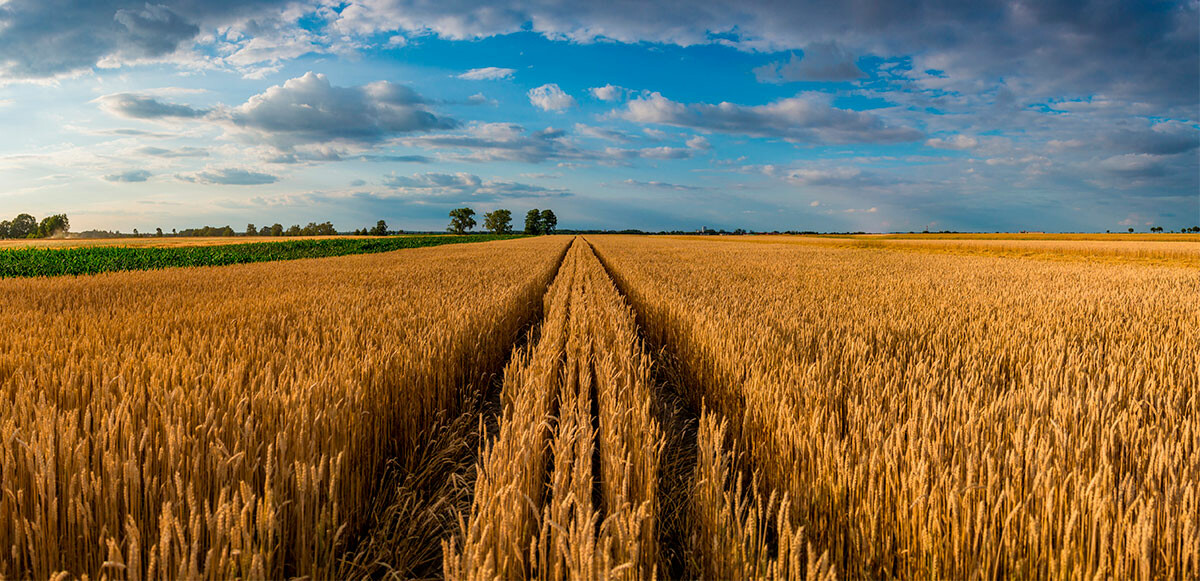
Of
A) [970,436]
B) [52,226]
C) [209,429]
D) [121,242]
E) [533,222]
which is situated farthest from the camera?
[533,222]

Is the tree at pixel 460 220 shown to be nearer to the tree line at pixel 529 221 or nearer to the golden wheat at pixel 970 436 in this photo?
the tree line at pixel 529 221

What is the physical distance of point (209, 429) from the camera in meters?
2.27

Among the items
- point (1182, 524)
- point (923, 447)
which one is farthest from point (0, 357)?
point (1182, 524)

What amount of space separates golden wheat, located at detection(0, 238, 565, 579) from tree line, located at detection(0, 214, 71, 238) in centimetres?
16165

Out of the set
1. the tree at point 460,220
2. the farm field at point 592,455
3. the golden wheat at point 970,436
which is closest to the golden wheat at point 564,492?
the farm field at point 592,455

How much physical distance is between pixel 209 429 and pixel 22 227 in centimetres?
18538

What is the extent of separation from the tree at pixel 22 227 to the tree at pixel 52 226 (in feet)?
27.7

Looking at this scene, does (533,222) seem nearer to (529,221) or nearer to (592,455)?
(529,221)

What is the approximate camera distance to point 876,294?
8805 millimetres

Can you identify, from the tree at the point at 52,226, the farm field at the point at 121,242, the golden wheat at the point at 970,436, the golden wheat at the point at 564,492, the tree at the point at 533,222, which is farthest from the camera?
the tree at the point at 533,222

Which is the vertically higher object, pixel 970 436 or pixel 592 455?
pixel 970 436

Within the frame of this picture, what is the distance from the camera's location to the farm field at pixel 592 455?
1.74 meters

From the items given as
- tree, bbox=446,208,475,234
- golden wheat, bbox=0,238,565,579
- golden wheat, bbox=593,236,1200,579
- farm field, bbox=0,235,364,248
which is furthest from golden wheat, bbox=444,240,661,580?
tree, bbox=446,208,475,234

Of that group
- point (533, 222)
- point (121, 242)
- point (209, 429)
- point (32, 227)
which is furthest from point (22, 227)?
point (209, 429)
